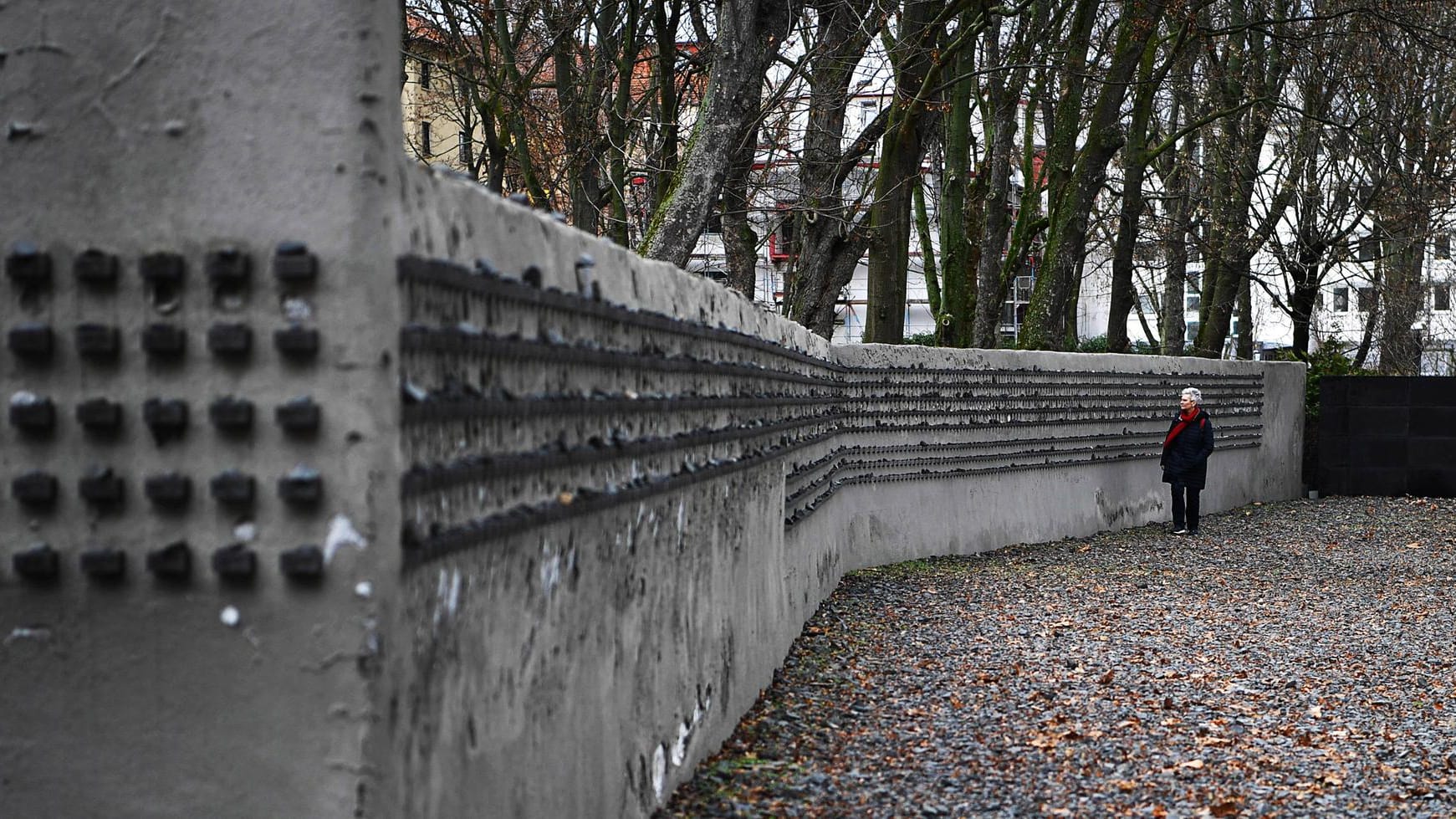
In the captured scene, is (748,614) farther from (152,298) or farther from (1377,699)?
(152,298)

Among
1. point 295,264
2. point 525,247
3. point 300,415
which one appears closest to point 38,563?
point 300,415

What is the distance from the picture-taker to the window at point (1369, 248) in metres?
29.7

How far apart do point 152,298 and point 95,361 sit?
0.56ft

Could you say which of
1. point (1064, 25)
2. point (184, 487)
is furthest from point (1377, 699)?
point (1064, 25)

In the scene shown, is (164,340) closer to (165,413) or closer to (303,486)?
(165,413)

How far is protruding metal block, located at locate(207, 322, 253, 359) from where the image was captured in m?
3.28

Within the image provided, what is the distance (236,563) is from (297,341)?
1.42 feet

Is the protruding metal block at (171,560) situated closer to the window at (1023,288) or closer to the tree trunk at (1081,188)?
the tree trunk at (1081,188)

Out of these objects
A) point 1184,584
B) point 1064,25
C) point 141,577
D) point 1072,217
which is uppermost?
point 1064,25

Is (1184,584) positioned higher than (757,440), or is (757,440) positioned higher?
(757,440)

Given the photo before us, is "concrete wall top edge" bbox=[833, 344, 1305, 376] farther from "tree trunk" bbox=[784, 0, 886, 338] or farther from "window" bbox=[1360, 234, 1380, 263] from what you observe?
"window" bbox=[1360, 234, 1380, 263]

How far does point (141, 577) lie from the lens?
335 centimetres

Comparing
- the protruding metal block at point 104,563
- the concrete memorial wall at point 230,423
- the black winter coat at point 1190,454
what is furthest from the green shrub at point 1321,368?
the protruding metal block at point 104,563

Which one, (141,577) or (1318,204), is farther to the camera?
(1318,204)
